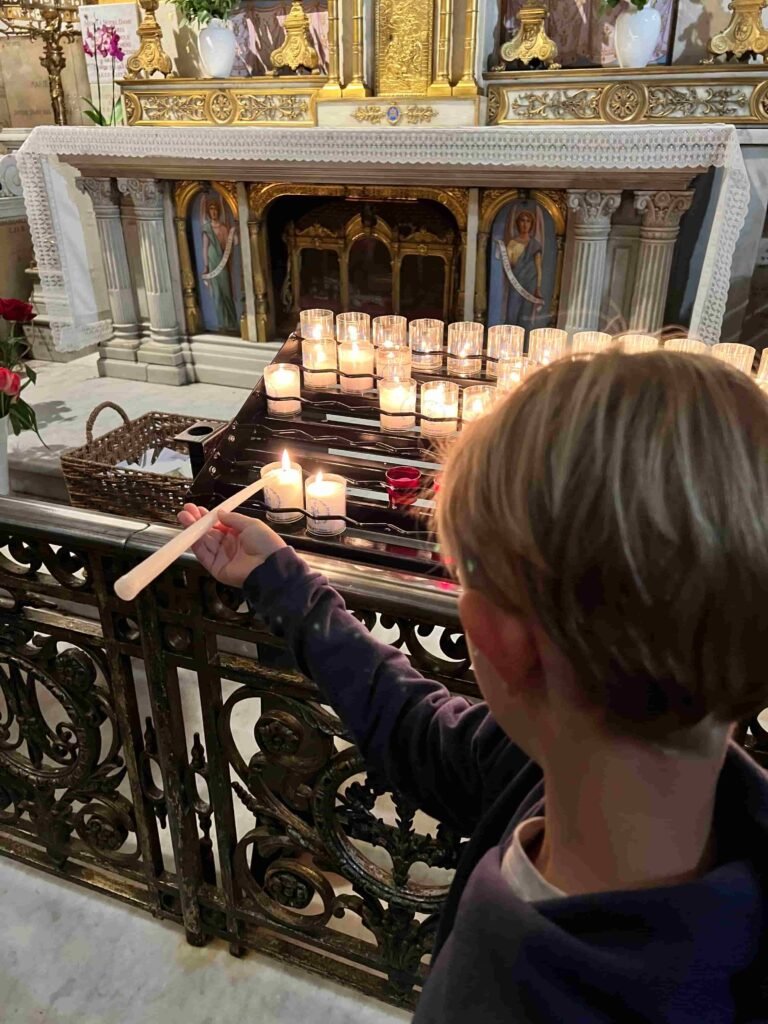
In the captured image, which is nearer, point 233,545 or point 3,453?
point 233,545

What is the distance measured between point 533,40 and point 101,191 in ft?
9.82

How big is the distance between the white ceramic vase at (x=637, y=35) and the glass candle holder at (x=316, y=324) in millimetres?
2440

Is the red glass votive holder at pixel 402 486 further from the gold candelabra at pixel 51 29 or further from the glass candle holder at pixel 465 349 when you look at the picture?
the gold candelabra at pixel 51 29

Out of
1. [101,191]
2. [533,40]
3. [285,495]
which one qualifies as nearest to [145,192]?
[101,191]

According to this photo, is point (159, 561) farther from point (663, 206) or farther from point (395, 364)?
point (663, 206)

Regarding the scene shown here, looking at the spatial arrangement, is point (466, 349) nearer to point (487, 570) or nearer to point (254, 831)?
point (254, 831)

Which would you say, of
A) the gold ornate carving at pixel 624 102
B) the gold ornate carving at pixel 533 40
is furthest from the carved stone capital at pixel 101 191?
the gold ornate carving at pixel 624 102

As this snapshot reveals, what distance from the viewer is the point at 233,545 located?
114 cm

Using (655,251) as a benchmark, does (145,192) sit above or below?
above

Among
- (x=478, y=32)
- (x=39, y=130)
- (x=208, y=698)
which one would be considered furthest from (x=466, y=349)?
(x=39, y=130)

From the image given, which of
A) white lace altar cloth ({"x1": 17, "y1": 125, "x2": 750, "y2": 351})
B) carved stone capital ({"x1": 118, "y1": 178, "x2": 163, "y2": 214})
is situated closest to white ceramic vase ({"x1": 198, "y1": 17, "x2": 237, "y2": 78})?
white lace altar cloth ({"x1": 17, "y1": 125, "x2": 750, "y2": 351})

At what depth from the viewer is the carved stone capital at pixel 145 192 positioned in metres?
5.14

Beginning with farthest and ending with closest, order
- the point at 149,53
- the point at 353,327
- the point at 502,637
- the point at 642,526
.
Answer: the point at 149,53 → the point at 353,327 → the point at 502,637 → the point at 642,526

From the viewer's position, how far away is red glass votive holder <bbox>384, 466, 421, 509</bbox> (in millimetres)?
2037
